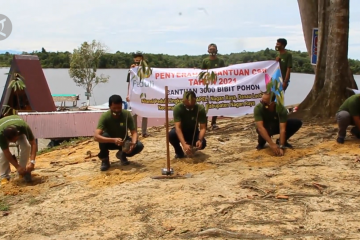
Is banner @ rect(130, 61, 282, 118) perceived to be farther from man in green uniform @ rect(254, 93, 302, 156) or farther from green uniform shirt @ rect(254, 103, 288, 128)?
green uniform shirt @ rect(254, 103, 288, 128)

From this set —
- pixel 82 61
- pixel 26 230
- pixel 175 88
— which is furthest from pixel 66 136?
pixel 82 61

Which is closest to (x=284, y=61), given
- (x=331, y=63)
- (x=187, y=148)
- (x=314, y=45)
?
(x=331, y=63)

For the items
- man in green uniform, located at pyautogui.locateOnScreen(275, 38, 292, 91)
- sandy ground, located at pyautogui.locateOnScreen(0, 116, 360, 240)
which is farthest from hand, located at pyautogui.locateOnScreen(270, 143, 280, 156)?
man in green uniform, located at pyautogui.locateOnScreen(275, 38, 292, 91)

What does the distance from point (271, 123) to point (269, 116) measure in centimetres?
12

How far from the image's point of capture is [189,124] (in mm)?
6164

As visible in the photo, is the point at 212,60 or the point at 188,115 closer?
the point at 188,115

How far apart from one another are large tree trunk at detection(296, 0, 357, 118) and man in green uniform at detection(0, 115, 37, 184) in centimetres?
470

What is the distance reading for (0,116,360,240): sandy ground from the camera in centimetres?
378

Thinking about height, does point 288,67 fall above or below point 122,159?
above

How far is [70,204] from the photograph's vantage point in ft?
15.5

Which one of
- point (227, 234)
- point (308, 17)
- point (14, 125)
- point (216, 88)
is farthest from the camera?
point (308, 17)

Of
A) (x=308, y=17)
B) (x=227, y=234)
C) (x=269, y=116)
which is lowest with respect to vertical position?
(x=227, y=234)

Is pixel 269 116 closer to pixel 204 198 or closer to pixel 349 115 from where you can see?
pixel 349 115

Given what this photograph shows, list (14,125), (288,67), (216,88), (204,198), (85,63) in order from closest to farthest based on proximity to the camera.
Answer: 1. (204,198)
2. (14,125)
3. (288,67)
4. (216,88)
5. (85,63)
